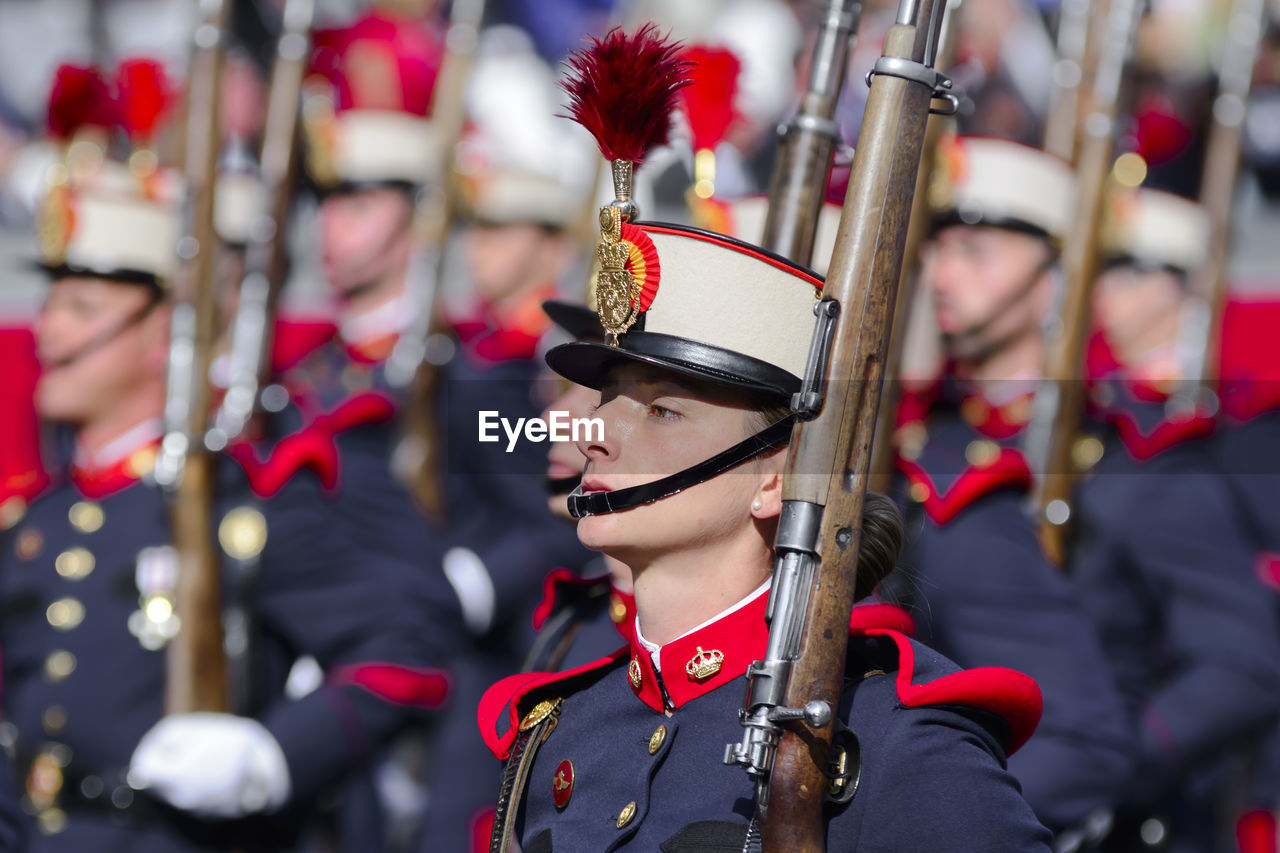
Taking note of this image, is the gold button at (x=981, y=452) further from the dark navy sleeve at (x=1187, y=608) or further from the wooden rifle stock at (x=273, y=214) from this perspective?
the wooden rifle stock at (x=273, y=214)

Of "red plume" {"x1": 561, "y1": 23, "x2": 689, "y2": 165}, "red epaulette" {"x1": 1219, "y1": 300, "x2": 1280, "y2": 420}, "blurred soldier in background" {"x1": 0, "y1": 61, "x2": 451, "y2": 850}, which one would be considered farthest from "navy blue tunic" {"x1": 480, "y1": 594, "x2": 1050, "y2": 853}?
"red epaulette" {"x1": 1219, "y1": 300, "x2": 1280, "y2": 420}

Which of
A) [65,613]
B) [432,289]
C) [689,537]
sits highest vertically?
[432,289]

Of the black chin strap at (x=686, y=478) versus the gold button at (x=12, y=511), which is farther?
the gold button at (x=12, y=511)

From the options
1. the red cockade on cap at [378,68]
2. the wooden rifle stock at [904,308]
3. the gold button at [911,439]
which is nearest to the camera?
the wooden rifle stock at [904,308]

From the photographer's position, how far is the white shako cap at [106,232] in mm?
5566

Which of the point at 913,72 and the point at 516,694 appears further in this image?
the point at 516,694

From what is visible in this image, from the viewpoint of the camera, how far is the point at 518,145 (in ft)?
30.7

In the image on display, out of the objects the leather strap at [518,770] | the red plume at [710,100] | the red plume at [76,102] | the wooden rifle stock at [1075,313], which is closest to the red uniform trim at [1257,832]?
the wooden rifle stock at [1075,313]

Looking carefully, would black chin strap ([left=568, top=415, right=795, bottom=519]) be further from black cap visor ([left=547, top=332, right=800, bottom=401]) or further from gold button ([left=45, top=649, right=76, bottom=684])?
gold button ([left=45, top=649, right=76, bottom=684])

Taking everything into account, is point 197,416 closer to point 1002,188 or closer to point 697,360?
point 1002,188

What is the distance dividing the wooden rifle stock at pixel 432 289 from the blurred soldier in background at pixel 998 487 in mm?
2245

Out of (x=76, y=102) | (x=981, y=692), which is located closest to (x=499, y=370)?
(x=76, y=102)

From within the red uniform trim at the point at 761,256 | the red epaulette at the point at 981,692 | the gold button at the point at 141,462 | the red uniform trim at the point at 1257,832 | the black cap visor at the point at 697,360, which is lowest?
the red uniform trim at the point at 1257,832

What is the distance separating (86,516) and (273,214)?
2804mm
